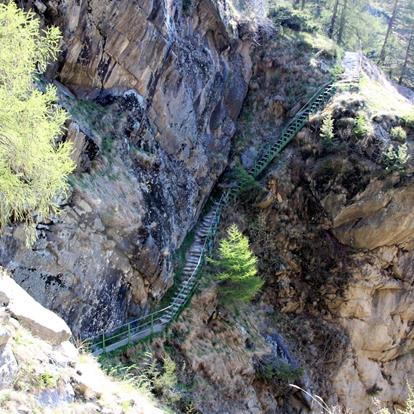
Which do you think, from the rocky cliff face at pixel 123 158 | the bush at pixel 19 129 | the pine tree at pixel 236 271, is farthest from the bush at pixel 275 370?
the bush at pixel 19 129

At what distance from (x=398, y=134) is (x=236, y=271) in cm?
1100

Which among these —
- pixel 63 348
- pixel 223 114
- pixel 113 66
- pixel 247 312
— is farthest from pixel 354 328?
pixel 63 348

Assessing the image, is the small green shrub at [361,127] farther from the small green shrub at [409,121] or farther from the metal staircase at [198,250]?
the metal staircase at [198,250]

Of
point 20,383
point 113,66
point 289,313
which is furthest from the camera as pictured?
point 289,313

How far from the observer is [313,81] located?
90.0 feet

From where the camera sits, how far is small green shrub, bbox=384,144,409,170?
21250 millimetres

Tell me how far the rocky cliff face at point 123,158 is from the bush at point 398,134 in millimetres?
9067

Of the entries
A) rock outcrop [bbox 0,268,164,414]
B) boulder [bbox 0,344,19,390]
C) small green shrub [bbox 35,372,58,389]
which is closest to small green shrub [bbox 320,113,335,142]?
rock outcrop [bbox 0,268,164,414]

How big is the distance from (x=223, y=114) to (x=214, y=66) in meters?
2.63

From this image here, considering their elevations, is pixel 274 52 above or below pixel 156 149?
above

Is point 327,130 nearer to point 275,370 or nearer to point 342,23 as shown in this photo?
point 275,370

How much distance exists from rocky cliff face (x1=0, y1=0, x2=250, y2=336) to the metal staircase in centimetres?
56

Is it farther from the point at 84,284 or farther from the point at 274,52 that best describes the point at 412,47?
the point at 84,284

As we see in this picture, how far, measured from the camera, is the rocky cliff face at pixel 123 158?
13.1 metres
